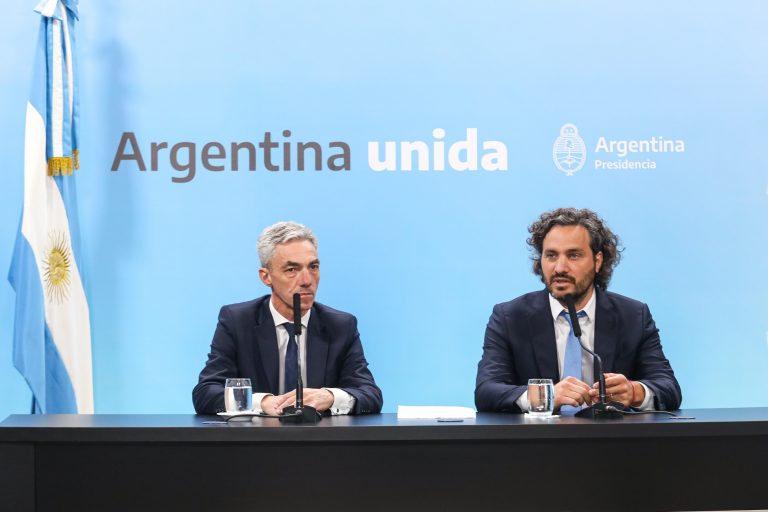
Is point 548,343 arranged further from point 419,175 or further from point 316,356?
point 419,175

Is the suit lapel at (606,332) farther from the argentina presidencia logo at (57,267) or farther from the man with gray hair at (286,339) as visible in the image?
the argentina presidencia logo at (57,267)

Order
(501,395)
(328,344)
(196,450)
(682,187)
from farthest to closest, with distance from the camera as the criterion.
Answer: (682,187) < (328,344) < (501,395) < (196,450)

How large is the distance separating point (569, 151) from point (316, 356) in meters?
1.75

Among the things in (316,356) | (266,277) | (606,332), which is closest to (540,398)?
(606,332)

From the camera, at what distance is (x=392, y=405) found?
461 cm

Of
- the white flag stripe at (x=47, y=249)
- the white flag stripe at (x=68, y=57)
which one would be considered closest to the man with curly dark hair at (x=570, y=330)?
the white flag stripe at (x=47, y=249)

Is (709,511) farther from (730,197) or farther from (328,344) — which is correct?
(730,197)

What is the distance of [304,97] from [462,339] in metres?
1.45

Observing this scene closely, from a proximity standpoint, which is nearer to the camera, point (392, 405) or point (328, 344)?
point (328, 344)

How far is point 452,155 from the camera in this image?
4.61 m

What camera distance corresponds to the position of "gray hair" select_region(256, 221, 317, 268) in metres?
3.91

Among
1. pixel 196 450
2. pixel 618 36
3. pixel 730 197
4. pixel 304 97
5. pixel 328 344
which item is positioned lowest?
pixel 196 450

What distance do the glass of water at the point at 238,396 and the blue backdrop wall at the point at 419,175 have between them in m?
1.64

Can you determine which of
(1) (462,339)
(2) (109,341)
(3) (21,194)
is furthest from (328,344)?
(3) (21,194)
